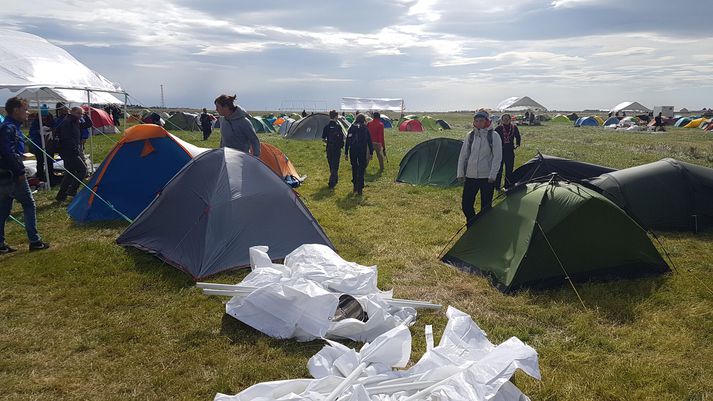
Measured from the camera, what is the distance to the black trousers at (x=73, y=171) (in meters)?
9.97

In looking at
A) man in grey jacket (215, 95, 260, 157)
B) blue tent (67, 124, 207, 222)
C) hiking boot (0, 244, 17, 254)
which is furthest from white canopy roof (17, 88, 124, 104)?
hiking boot (0, 244, 17, 254)

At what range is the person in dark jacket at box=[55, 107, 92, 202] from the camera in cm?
996

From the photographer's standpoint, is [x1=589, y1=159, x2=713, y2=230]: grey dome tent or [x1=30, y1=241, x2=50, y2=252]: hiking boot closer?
[x1=30, y1=241, x2=50, y2=252]: hiking boot

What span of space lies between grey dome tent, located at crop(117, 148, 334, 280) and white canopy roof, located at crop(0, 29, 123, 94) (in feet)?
16.5

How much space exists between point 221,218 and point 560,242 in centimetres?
413

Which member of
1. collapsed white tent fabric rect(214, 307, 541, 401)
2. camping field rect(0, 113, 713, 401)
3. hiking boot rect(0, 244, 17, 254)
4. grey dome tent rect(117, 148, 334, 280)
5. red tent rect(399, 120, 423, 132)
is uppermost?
red tent rect(399, 120, 423, 132)

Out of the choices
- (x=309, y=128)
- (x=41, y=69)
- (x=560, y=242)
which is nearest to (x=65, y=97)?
(x=41, y=69)

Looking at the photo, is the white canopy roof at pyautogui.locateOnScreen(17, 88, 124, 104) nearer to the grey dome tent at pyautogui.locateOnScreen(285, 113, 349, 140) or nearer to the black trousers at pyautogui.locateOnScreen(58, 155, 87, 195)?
the black trousers at pyautogui.locateOnScreen(58, 155, 87, 195)

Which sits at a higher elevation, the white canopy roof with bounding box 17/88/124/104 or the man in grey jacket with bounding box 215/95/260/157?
the white canopy roof with bounding box 17/88/124/104

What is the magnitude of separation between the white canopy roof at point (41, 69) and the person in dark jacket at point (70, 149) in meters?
0.70

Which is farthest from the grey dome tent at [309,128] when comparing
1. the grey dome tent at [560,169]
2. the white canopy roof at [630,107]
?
the white canopy roof at [630,107]

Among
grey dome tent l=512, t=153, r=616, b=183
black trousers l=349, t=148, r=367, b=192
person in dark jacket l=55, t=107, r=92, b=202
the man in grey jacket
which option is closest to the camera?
the man in grey jacket

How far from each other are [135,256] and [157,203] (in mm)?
780

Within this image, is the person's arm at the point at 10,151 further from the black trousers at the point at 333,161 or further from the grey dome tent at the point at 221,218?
the black trousers at the point at 333,161
